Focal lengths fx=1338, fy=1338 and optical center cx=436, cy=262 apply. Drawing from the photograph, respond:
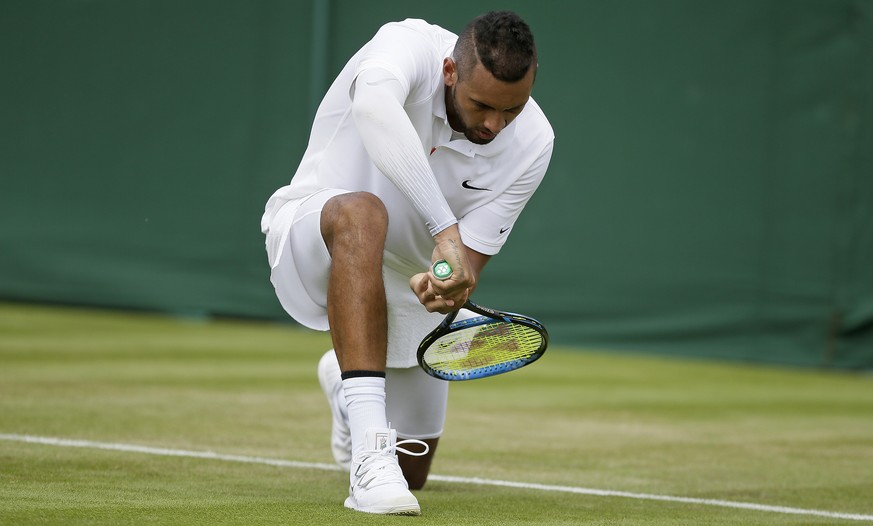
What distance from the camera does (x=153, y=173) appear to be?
10.4m

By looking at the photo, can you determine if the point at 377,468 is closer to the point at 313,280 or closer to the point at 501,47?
the point at 313,280

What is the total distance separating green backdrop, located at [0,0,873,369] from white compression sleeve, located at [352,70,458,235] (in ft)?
Answer: 19.9

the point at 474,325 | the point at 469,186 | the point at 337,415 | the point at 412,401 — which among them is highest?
the point at 469,186

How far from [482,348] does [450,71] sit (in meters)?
0.75

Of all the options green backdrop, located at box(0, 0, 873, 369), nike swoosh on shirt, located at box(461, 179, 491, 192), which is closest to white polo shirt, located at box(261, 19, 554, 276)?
nike swoosh on shirt, located at box(461, 179, 491, 192)

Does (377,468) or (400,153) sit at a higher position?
(400,153)

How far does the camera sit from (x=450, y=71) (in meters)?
3.60

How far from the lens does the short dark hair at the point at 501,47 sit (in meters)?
3.36

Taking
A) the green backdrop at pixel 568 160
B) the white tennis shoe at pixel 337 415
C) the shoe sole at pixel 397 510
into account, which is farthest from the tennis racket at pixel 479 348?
the green backdrop at pixel 568 160

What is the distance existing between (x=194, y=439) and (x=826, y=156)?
5412mm

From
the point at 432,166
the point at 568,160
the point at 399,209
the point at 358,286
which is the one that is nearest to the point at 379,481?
the point at 358,286

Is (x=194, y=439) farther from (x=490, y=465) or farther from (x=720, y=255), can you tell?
(x=720, y=255)

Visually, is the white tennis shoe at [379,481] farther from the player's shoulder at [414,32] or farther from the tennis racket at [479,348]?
the player's shoulder at [414,32]

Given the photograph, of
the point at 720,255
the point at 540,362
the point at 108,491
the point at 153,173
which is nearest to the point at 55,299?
the point at 153,173
